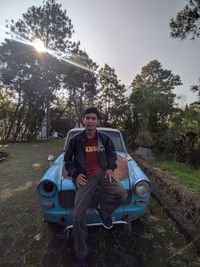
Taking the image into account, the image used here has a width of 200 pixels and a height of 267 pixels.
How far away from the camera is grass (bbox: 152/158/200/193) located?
4.18 m

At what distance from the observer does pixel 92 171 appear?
90.7 inches

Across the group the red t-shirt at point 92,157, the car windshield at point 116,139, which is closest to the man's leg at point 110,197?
the red t-shirt at point 92,157

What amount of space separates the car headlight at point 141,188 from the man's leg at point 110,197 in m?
0.25

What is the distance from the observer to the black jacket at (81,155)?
7.45 feet

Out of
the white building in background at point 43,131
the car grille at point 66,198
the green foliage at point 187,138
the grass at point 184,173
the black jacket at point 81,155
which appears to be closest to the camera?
the black jacket at point 81,155

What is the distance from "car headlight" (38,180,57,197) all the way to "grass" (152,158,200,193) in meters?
2.78

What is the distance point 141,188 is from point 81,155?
847mm

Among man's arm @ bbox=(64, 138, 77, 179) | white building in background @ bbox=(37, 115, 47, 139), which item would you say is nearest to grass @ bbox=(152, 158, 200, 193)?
man's arm @ bbox=(64, 138, 77, 179)

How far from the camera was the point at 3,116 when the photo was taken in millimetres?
14820

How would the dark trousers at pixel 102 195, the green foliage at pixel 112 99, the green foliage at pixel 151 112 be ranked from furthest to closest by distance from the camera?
the green foliage at pixel 112 99
the green foliage at pixel 151 112
the dark trousers at pixel 102 195

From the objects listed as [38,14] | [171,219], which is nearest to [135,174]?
[171,219]

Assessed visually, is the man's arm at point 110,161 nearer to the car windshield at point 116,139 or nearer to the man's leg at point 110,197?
the man's leg at point 110,197

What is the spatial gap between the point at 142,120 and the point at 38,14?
1396cm

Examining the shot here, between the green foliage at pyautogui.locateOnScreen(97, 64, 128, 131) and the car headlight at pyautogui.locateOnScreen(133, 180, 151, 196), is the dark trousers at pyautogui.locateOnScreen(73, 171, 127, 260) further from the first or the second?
the green foliage at pyautogui.locateOnScreen(97, 64, 128, 131)
